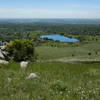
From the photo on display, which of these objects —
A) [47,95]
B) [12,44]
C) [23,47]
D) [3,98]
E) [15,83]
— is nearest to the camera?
[3,98]

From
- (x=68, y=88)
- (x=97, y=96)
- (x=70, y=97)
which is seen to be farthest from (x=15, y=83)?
(x=97, y=96)

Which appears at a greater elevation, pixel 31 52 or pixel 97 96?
pixel 97 96

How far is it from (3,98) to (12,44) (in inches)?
1418

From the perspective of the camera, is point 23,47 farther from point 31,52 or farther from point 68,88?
point 68,88

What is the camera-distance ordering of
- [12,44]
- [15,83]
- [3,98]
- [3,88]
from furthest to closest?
[12,44] → [15,83] → [3,88] → [3,98]

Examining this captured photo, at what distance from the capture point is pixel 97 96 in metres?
6.36

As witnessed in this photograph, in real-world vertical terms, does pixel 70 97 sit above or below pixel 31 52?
above

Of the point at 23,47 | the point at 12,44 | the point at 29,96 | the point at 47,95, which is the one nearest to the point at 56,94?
the point at 47,95

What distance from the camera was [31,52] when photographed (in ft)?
154

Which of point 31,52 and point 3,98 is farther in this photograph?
point 31,52

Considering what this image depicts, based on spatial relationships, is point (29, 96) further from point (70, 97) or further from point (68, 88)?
point (68, 88)

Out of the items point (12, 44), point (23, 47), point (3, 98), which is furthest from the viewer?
point (23, 47)

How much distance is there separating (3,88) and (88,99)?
8.42ft

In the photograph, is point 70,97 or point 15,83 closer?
point 70,97
